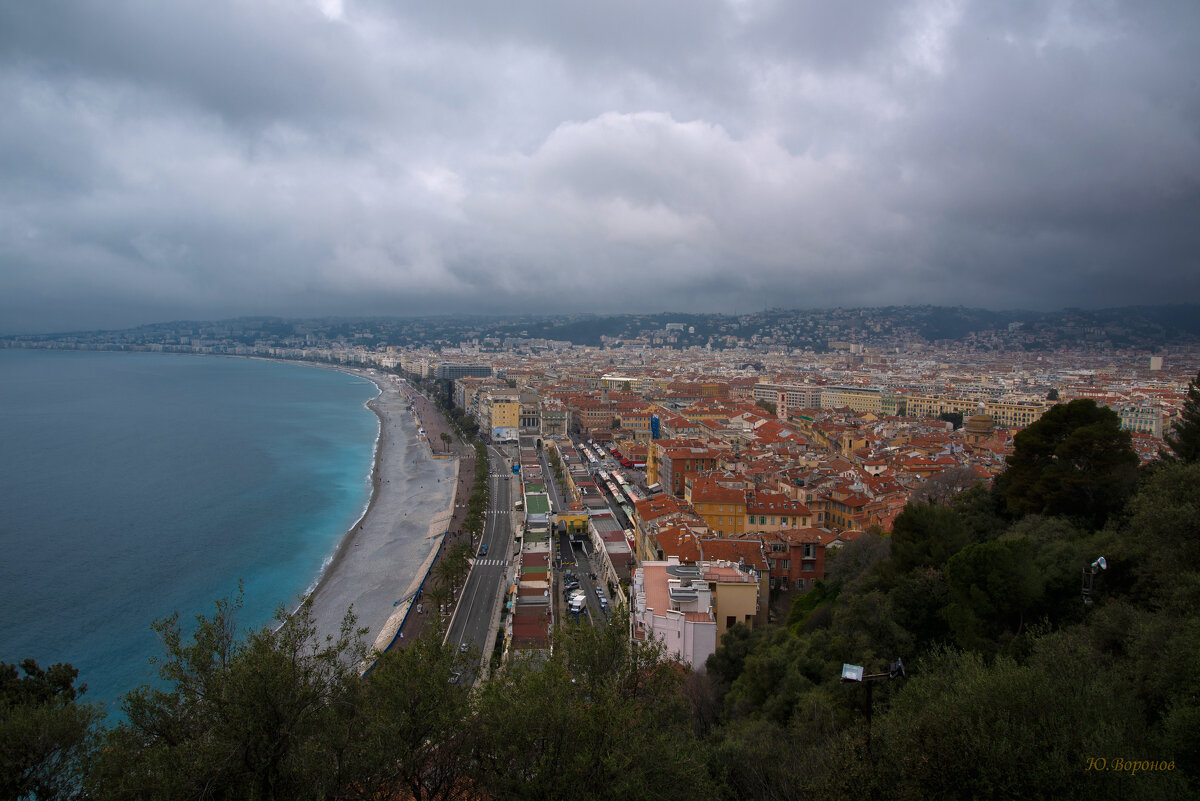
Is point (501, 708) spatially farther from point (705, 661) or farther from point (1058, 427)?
point (1058, 427)

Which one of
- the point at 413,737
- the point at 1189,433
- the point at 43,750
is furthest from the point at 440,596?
the point at 1189,433

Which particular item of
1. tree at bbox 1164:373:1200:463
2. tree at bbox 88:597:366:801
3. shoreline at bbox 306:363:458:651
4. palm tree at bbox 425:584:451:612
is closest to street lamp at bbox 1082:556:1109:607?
tree at bbox 1164:373:1200:463

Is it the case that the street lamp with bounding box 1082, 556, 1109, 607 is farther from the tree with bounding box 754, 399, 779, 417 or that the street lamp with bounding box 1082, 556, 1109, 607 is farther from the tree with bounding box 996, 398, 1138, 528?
the tree with bounding box 754, 399, 779, 417

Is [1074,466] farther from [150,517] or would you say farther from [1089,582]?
[150,517]

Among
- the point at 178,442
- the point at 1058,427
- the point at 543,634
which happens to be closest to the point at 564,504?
the point at 543,634

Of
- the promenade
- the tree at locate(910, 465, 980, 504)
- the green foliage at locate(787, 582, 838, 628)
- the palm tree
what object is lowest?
the promenade

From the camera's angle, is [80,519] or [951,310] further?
[951,310]
